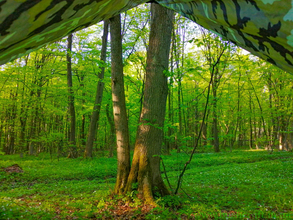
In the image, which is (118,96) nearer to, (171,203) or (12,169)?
(171,203)

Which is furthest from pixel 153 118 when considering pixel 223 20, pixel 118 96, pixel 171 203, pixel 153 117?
pixel 223 20

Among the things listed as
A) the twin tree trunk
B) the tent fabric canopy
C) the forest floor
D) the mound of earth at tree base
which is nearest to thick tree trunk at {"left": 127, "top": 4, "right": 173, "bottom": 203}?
the twin tree trunk

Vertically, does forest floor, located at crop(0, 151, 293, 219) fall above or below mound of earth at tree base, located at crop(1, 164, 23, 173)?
above

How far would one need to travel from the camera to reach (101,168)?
947cm

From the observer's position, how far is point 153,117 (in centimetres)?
449

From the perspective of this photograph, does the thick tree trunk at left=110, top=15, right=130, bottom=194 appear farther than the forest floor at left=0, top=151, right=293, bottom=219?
Yes

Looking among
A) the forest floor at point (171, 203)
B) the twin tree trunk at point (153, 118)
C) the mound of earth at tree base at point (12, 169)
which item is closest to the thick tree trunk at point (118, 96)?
the twin tree trunk at point (153, 118)

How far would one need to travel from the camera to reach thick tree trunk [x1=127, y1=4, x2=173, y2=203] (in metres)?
4.34

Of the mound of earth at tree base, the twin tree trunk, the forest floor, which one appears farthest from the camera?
the mound of earth at tree base

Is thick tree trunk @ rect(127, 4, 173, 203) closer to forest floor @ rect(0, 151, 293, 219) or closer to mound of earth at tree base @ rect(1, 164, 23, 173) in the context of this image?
forest floor @ rect(0, 151, 293, 219)

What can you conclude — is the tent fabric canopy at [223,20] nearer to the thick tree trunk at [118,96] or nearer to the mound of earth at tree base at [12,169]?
the thick tree trunk at [118,96]

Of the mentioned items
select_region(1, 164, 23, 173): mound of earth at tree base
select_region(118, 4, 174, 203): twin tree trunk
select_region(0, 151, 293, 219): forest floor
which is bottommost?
select_region(1, 164, 23, 173): mound of earth at tree base

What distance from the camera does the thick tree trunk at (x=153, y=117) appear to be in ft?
14.2

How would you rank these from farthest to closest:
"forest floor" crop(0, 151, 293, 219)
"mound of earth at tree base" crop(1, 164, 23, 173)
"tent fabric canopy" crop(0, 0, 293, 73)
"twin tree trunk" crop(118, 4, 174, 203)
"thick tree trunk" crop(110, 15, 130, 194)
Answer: "mound of earth at tree base" crop(1, 164, 23, 173) → "thick tree trunk" crop(110, 15, 130, 194) → "twin tree trunk" crop(118, 4, 174, 203) → "forest floor" crop(0, 151, 293, 219) → "tent fabric canopy" crop(0, 0, 293, 73)
